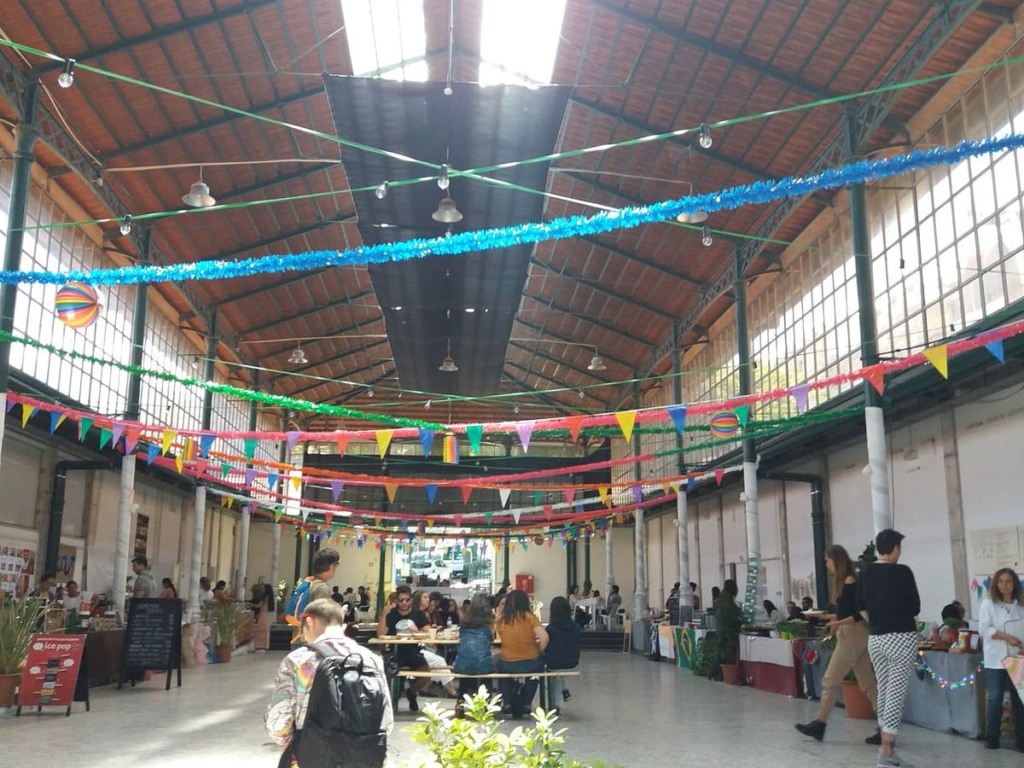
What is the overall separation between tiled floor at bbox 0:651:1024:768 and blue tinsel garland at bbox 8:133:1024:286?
3061 mm

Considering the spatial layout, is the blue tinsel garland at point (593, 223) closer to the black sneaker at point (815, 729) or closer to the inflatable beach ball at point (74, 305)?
the inflatable beach ball at point (74, 305)

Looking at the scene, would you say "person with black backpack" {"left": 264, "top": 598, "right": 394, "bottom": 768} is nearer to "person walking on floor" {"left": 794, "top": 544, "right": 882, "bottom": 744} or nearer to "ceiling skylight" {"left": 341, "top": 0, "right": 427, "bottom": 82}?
"person walking on floor" {"left": 794, "top": 544, "right": 882, "bottom": 744}

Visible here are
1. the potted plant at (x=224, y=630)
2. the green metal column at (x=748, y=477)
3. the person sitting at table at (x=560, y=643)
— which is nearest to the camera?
the person sitting at table at (x=560, y=643)

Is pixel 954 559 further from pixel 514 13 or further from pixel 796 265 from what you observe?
pixel 514 13

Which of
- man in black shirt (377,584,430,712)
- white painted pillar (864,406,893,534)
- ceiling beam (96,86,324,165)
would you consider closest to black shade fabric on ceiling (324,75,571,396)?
ceiling beam (96,86,324,165)

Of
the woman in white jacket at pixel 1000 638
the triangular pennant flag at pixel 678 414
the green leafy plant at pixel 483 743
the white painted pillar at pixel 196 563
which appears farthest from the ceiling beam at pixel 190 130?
the green leafy plant at pixel 483 743

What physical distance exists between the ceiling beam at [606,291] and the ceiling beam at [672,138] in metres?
6.27

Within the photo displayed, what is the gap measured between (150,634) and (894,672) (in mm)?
8902

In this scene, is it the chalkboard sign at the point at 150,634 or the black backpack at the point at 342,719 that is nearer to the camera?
the black backpack at the point at 342,719

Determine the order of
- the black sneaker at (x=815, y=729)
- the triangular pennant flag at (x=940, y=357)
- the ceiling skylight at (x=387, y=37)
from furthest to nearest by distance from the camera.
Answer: the ceiling skylight at (x=387, y=37) < the triangular pennant flag at (x=940, y=357) < the black sneaker at (x=815, y=729)

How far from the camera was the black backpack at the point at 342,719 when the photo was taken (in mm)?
3107


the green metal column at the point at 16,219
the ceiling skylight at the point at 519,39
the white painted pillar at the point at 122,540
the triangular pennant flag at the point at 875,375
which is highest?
the ceiling skylight at the point at 519,39

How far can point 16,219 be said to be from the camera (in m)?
10.9

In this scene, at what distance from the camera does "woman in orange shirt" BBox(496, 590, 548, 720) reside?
28.8ft
